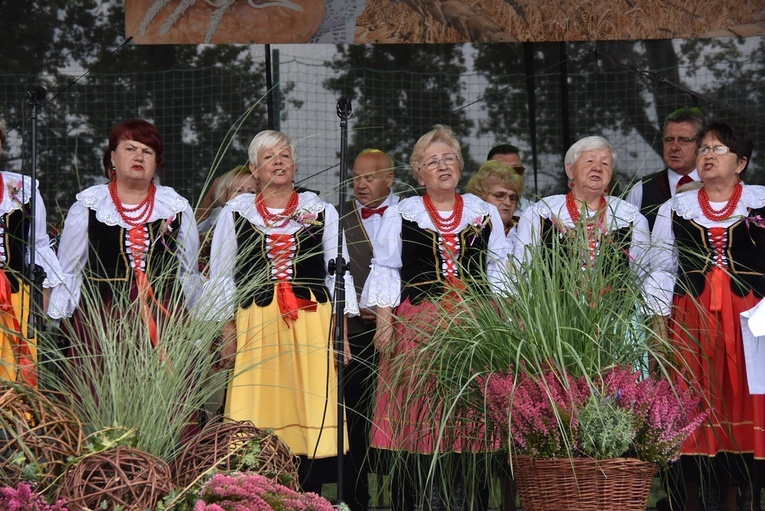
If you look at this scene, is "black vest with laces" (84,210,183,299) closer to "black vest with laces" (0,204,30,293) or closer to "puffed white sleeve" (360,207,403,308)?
"black vest with laces" (0,204,30,293)

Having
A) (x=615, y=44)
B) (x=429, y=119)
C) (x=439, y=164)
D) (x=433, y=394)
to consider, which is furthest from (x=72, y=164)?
(x=433, y=394)

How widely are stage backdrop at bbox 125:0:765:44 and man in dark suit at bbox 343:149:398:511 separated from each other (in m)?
1.05

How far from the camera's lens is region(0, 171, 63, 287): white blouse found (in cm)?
443

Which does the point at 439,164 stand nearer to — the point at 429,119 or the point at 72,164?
the point at 429,119

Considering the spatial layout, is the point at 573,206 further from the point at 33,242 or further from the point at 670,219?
the point at 33,242

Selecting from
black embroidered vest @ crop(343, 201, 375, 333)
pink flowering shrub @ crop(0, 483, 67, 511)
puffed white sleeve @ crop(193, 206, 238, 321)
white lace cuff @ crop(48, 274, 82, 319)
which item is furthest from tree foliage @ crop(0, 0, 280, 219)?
pink flowering shrub @ crop(0, 483, 67, 511)

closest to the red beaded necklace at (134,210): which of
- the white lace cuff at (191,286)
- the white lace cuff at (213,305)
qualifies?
the white lace cuff at (191,286)

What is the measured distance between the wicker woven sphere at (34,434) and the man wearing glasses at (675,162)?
10.7ft

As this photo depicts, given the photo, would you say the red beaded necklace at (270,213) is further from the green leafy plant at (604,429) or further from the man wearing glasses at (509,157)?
the green leafy plant at (604,429)

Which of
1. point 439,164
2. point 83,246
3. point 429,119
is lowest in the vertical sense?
point 83,246

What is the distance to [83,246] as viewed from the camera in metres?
4.49

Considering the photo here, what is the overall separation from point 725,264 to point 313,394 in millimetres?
1685

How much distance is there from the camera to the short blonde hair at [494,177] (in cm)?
525

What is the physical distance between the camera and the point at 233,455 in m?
3.04
